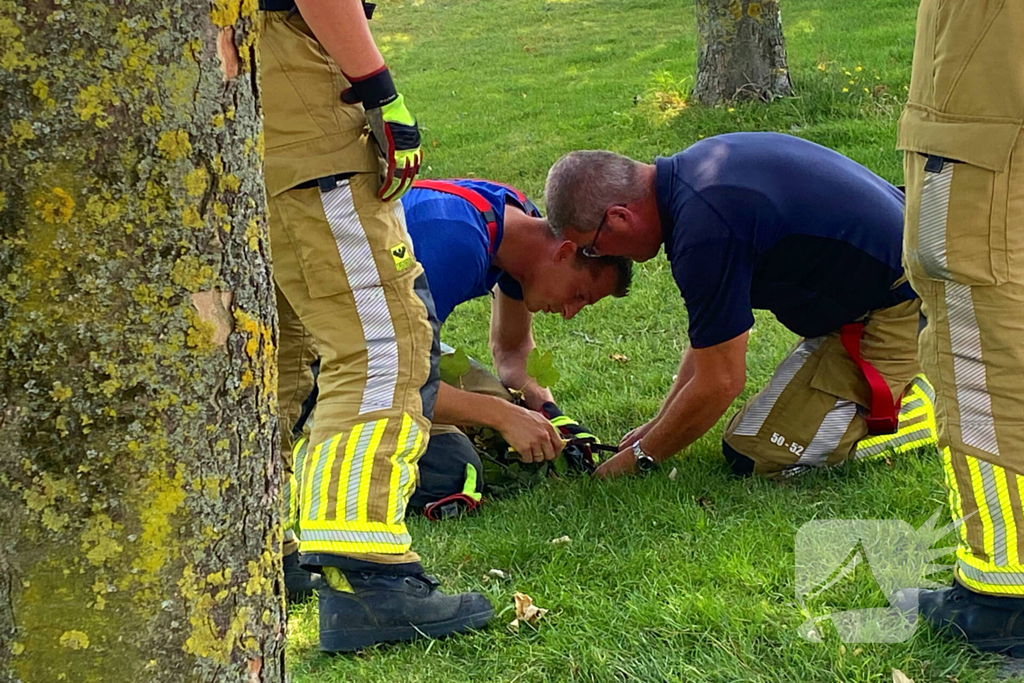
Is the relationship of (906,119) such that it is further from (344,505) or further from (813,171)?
(344,505)

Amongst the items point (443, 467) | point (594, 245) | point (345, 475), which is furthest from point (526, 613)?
point (594, 245)

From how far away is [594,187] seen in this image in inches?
128

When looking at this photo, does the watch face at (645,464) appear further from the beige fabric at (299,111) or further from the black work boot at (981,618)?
the beige fabric at (299,111)

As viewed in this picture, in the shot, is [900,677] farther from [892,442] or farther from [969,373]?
[892,442]

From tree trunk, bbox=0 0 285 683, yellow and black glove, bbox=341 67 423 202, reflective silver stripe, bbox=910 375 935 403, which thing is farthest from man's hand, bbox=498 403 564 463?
tree trunk, bbox=0 0 285 683

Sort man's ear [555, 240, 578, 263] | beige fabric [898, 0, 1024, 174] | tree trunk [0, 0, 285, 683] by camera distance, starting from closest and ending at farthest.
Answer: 1. tree trunk [0, 0, 285, 683]
2. beige fabric [898, 0, 1024, 174]
3. man's ear [555, 240, 578, 263]

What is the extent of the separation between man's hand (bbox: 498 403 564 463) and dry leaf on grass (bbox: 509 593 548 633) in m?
0.83

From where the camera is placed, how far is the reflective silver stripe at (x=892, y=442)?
12.0 feet

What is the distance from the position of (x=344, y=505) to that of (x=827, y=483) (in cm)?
168

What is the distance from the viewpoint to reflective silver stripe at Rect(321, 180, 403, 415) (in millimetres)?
2570

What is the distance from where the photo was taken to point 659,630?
2.59 m

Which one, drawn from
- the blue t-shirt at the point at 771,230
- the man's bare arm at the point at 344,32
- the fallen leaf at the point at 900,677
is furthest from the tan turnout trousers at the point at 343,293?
the fallen leaf at the point at 900,677

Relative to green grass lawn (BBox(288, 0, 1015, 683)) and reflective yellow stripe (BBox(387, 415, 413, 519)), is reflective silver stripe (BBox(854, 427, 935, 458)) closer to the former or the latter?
green grass lawn (BBox(288, 0, 1015, 683))

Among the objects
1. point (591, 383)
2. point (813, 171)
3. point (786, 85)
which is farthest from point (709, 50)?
point (813, 171)
